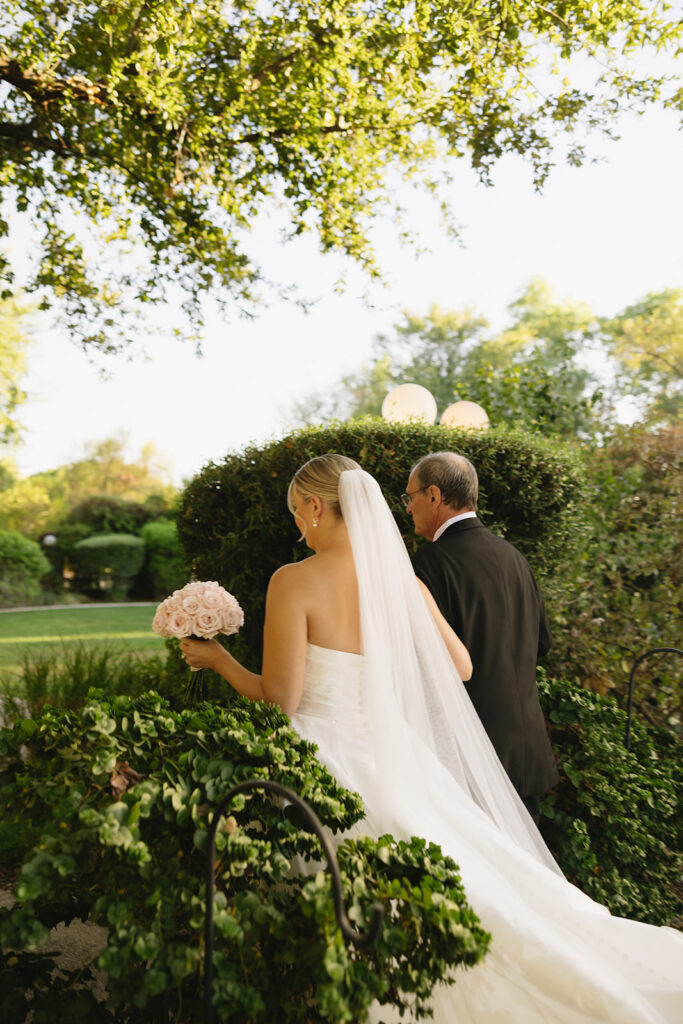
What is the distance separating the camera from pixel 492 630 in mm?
3258

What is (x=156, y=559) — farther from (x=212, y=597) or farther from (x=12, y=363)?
(x=212, y=597)

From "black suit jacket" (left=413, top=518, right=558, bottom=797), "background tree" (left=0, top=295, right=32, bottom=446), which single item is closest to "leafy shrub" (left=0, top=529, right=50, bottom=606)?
"background tree" (left=0, top=295, right=32, bottom=446)

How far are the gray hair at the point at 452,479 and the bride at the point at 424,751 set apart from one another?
568 mm

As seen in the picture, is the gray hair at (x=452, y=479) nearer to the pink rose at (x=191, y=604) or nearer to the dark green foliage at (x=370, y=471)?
the dark green foliage at (x=370, y=471)

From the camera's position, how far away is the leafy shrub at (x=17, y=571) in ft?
65.1

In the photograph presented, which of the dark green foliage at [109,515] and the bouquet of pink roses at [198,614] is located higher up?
the dark green foliage at [109,515]

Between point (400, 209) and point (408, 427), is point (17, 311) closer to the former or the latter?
point (400, 209)

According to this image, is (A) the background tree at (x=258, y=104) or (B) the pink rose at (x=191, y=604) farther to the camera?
(A) the background tree at (x=258, y=104)

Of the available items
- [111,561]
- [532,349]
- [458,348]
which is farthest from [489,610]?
[458,348]

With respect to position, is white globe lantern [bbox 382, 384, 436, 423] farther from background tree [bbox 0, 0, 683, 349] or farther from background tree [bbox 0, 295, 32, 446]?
background tree [bbox 0, 295, 32, 446]

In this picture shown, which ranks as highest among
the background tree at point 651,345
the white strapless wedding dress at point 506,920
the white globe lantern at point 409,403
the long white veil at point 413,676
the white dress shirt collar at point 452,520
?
the background tree at point 651,345

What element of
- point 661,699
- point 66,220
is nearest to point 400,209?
point 66,220

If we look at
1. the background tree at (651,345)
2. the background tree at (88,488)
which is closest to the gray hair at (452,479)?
the background tree at (88,488)

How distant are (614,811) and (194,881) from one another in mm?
2787
